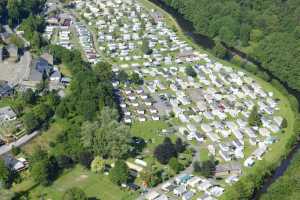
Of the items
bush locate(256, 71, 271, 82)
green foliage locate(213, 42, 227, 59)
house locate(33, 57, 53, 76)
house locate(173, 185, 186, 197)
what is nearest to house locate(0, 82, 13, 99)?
house locate(33, 57, 53, 76)

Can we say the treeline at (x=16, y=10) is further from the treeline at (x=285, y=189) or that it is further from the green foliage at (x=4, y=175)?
the treeline at (x=285, y=189)

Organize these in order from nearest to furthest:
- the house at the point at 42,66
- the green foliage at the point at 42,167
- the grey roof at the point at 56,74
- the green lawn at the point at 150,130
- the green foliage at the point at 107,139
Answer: the green foliage at the point at 42,167 → the green foliage at the point at 107,139 → the green lawn at the point at 150,130 → the grey roof at the point at 56,74 → the house at the point at 42,66

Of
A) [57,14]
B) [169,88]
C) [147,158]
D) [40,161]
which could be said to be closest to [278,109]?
[169,88]

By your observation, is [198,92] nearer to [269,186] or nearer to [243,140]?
[243,140]

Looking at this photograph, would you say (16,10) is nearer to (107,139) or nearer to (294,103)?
(107,139)

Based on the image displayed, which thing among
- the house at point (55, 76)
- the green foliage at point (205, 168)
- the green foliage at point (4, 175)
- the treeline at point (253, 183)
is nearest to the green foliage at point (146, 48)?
the house at point (55, 76)
